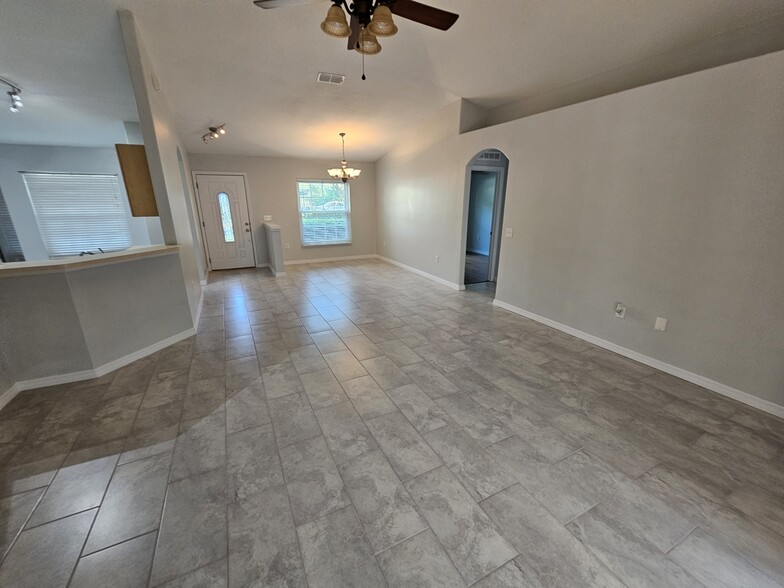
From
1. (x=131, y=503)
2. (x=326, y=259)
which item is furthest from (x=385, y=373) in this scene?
(x=326, y=259)

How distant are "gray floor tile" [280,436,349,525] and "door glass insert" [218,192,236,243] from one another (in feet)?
21.1

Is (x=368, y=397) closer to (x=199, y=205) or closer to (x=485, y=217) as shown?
(x=199, y=205)

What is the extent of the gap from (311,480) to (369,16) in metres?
2.85

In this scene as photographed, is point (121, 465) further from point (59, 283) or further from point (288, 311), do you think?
point (288, 311)

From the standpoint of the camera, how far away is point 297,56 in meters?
3.37

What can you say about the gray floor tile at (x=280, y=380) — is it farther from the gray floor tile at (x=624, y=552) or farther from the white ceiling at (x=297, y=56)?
the white ceiling at (x=297, y=56)

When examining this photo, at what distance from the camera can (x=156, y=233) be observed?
190 inches

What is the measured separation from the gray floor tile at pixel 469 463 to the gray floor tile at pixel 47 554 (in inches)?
66.3

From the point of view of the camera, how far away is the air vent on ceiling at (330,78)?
12.2 feet

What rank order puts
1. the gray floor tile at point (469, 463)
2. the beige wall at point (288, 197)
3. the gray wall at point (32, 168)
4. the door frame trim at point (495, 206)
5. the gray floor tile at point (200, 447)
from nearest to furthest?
the gray floor tile at point (469, 463)
the gray floor tile at point (200, 447)
the door frame trim at point (495, 206)
the gray wall at point (32, 168)
the beige wall at point (288, 197)

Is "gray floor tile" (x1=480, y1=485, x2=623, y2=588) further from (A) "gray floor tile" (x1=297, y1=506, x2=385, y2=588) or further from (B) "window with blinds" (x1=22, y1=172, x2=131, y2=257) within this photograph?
(B) "window with blinds" (x1=22, y1=172, x2=131, y2=257)

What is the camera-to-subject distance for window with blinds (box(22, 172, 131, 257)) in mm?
5535

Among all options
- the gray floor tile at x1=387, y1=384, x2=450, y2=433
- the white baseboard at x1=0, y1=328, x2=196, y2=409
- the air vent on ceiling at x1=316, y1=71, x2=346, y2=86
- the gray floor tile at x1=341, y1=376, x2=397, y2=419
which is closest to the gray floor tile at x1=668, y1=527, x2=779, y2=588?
the gray floor tile at x1=387, y1=384, x2=450, y2=433

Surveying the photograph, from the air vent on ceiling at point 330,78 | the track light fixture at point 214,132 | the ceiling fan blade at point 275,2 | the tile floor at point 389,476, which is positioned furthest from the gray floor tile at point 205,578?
the track light fixture at point 214,132
